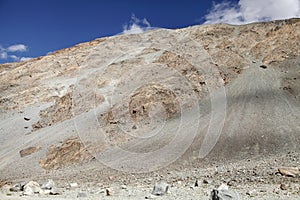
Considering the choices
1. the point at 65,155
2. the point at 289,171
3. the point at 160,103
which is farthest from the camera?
the point at 160,103

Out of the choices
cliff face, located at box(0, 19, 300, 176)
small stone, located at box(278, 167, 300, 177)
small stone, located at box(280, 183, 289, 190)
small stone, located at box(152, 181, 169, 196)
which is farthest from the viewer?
cliff face, located at box(0, 19, 300, 176)

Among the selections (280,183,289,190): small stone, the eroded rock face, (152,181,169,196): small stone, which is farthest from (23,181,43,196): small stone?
(280,183,289,190): small stone

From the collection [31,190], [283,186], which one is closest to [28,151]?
[31,190]

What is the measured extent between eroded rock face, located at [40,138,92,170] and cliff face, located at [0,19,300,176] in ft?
0.54

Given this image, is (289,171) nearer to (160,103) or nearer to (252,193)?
(252,193)

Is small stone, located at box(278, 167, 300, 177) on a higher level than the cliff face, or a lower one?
lower

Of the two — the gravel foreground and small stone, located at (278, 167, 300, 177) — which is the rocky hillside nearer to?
the gravel foreground

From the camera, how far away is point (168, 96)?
35.4 m

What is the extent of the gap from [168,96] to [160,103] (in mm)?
2113

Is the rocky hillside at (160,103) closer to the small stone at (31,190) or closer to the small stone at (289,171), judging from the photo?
the small stone at (289,171)

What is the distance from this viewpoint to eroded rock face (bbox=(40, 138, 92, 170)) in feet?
84.3

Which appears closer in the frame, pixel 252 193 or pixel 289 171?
pixel 252 193

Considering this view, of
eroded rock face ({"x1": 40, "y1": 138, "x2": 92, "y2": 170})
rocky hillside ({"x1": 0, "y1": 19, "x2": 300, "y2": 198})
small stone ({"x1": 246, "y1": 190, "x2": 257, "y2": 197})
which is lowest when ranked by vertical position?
small stone ({"x1": 246, "y1": 190, "x2": 257, "y2": 197})

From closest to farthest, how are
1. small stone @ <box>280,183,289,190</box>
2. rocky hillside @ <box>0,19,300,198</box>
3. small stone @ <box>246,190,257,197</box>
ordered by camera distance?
1. small stone @ <box>246,190,257,197</box>
2. small stone @ <box>280,183,289,190</box>
3. rocky hillside @ <box>0,19,300,198</box>
